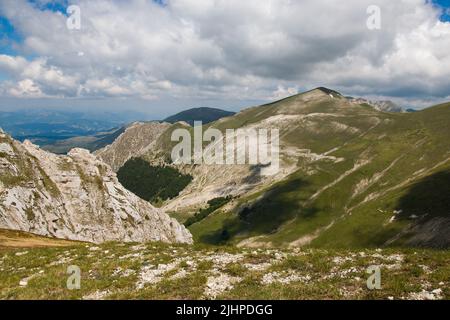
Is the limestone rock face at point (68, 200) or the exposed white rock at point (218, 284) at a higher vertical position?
the exposed white rock at point (218, 284)

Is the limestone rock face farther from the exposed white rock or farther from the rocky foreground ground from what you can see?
the exposed white rock

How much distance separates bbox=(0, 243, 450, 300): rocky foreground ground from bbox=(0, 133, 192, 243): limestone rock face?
194 feet

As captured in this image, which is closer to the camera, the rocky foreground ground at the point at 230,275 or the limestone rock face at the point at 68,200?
the rocky foreground ground at the point at 230,275

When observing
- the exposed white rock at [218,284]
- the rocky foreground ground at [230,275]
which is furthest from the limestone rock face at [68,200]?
the exposed white rock at [218,284]

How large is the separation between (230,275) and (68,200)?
3426 inches

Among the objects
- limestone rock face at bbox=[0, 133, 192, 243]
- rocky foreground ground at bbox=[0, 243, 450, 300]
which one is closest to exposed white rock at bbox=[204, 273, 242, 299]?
rocky foreground ground at bbox=[0, 243, 450, 300]

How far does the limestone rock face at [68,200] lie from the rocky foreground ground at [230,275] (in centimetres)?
5911

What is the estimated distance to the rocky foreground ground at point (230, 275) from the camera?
2055cm

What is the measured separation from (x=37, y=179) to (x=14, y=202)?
15036mm

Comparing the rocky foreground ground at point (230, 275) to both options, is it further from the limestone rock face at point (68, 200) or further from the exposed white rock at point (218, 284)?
the limestone rock face at point (68, 200)

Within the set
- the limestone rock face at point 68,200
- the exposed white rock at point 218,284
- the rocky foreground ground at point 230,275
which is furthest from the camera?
the limestone rock face at point 68,200
